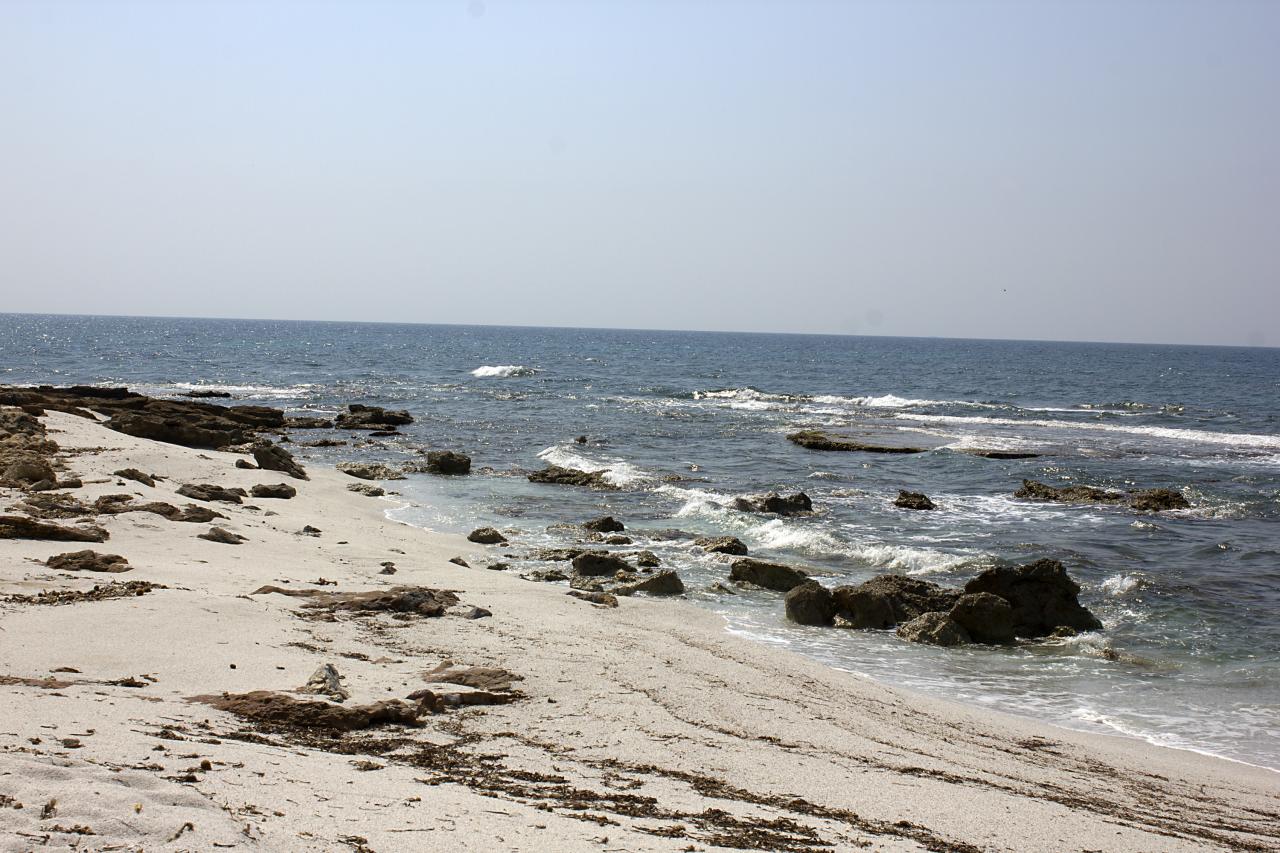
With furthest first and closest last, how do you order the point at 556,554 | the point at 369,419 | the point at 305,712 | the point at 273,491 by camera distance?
the point at 369,419
the point at 273,491
the point at 556,554
the point at 305,712

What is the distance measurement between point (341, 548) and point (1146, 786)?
10900 millimetres

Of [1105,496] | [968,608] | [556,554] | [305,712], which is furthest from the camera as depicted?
[1105,496]

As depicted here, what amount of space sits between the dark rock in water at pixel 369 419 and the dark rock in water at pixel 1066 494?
23354 millimetres

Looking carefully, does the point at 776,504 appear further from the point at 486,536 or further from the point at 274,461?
the point at 274,461

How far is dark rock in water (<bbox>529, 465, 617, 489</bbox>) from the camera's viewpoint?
2555cm

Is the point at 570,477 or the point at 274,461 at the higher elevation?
the point at 274,461

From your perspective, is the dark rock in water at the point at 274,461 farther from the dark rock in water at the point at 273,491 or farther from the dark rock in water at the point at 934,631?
the dark rock in water at the point at 934,631

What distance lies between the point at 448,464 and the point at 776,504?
393 inches

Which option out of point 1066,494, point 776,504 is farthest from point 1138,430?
point 776,504

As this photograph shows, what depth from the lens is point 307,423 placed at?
120ft

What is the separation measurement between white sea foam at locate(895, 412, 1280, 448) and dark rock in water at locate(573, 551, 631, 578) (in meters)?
31.7

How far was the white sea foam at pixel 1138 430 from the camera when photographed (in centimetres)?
3869

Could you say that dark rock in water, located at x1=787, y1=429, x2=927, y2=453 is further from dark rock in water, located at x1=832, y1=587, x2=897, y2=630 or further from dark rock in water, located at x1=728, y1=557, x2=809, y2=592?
dark rock in water, located at x1=832, y1=587, x2=897, y2=630

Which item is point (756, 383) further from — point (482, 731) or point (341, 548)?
point (482, 731)
